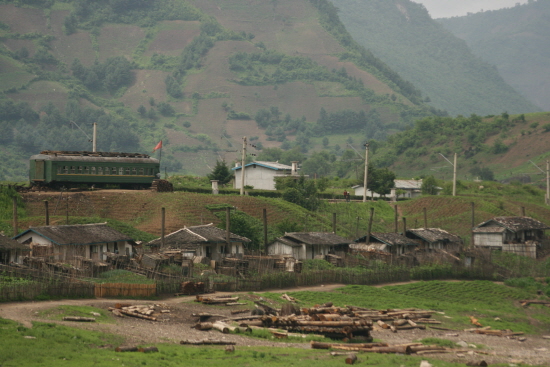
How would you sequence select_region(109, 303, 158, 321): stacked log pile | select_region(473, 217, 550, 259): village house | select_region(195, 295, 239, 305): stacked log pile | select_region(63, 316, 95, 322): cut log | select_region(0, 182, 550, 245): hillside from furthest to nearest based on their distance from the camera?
select_region(473, 217, 550, 259): village house < select_region(0, 182, 550, 245): hillside < select_region(195, 295, 239, 305): stacked log pile < select_region(109, 303, 158, 321): stacked log pile < select_region(63, 316, 95, 322): cut log

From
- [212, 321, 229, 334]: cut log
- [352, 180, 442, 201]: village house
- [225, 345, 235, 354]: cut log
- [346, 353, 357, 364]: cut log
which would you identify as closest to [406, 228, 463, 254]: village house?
[352, 180, 442, 201]: village house

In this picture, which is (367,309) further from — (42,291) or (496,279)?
(496,279)

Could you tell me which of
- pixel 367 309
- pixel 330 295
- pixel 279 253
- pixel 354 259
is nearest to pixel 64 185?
pixel 279 253

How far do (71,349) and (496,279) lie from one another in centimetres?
5227

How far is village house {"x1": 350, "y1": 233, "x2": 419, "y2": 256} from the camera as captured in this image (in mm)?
73125

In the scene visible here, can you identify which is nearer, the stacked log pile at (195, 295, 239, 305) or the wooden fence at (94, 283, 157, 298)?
the wooden fence at (94, 283, 157, 298)

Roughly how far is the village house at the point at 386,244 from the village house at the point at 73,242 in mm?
24051

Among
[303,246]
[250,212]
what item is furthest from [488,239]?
[303,246]

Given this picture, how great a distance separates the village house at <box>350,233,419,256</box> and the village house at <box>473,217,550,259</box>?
39.9ft

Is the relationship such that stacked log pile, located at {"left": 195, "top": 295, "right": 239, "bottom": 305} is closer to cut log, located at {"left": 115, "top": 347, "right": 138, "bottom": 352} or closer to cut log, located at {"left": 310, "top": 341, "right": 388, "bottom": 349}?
cut log, located at {"left": 310, "top": 341, "right": 388, "bottom": 349}

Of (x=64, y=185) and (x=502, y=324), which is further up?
(x=64, y=185)

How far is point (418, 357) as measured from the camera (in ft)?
110

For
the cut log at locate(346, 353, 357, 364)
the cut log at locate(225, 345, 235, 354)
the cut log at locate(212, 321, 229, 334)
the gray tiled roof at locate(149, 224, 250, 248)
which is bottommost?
the cut log at locate(346, 353, 357, 364)

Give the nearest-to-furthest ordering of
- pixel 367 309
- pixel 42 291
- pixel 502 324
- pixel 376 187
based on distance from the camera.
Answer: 1. pixel 42 291
2. pixel 367 309
3. pixel 502 324
4. pixel 376 187
